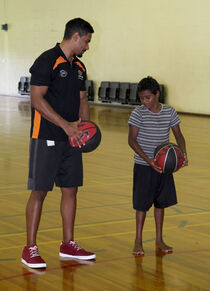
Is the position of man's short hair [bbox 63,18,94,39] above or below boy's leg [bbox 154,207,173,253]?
above

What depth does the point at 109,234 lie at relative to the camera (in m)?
5.04

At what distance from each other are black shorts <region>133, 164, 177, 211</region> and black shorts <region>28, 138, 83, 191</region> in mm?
535

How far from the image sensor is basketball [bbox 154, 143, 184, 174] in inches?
169

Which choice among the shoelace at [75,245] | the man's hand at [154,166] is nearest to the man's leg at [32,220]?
the shoelace at [75,245]

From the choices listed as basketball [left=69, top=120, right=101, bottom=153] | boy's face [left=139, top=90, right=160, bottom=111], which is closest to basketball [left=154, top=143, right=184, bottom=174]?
boy's face [left=139, top=90, right=160, bottom=111]

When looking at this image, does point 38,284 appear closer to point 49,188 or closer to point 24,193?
point 49,188

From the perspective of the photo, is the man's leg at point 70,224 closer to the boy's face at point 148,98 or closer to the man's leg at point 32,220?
the man's leg at point 32,220

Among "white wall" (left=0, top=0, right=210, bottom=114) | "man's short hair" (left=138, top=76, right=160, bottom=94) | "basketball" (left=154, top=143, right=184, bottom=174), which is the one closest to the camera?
"basketball" (left=154, top=143, right=184, bottom=174)

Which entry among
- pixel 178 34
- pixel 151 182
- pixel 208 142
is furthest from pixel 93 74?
pixel 151 182

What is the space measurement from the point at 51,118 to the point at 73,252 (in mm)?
1107

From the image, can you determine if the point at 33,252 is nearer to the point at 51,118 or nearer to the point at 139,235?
the point at 139,235

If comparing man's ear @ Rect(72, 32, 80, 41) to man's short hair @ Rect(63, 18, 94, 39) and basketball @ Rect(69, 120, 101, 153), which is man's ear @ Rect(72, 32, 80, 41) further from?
basketball @ Rect(69, 120, 101, 153)

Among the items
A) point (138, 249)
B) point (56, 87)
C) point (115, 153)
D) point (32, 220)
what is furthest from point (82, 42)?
point (115, 153)

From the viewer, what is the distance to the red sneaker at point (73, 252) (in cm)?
432
